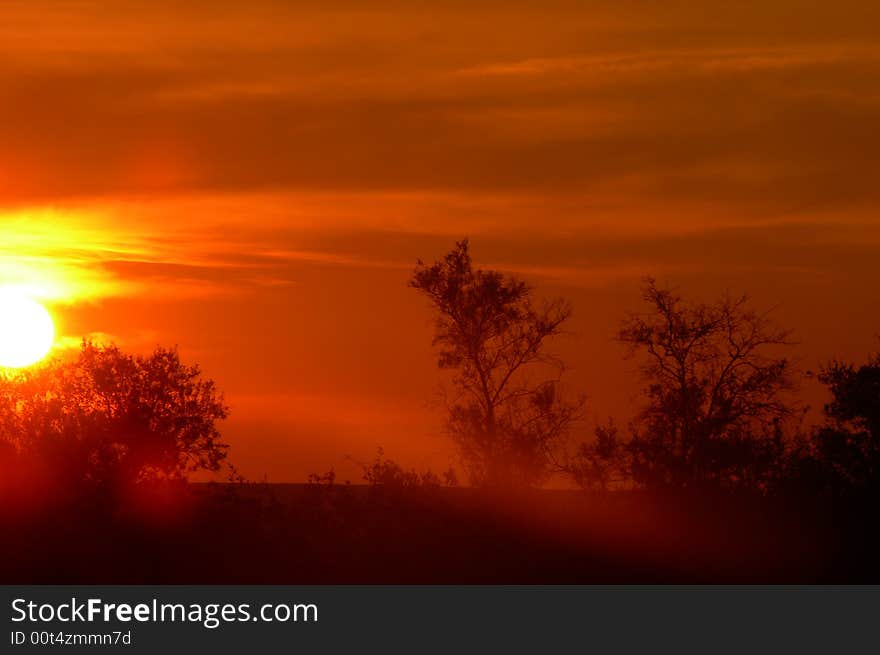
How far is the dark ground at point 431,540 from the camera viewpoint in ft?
213

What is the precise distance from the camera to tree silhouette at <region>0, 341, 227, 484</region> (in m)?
67.2

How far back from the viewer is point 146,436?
70125 mm

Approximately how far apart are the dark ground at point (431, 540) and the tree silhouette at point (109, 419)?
5.87 feet

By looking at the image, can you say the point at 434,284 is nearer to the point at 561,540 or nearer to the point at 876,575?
the point at 561,540

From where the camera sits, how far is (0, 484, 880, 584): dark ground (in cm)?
6481

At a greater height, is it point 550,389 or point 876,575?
point 550,389

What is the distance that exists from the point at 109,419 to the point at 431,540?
12.6 meters

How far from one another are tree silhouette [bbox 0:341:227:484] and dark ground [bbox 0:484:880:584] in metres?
1.79

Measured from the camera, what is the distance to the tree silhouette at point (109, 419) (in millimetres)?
67250

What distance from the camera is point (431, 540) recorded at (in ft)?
217

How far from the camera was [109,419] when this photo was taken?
7006 cm

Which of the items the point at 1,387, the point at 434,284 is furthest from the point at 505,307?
the point at 1,387
